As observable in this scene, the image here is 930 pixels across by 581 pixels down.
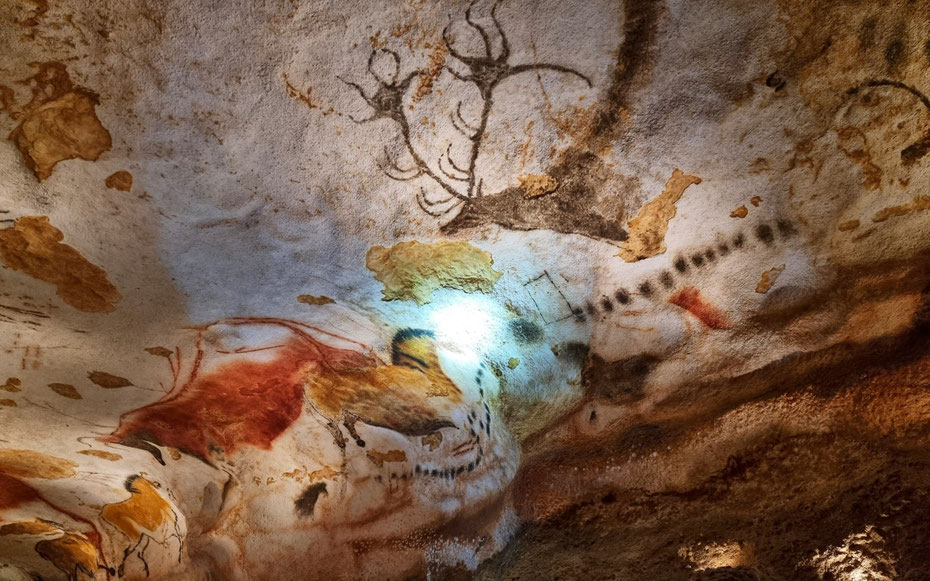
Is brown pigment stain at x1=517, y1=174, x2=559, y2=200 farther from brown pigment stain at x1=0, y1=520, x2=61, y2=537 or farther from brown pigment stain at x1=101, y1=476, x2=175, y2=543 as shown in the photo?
brown pigment stain at x1=0, y1=520, x2=61, y2=537

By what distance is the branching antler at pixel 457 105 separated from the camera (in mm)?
2184

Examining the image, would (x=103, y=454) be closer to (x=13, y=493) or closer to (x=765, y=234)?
(x=13, y=493)

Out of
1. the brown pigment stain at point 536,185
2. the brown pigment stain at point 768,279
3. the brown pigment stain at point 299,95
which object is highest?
the brown pigment stain at point 299,95

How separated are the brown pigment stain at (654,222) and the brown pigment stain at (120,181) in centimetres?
211

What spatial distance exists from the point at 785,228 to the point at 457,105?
4.53ft

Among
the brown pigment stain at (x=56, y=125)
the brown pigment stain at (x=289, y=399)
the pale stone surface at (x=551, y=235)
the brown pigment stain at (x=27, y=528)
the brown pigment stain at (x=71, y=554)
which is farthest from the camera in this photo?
the brown pigment stain at (x=71, y=554)

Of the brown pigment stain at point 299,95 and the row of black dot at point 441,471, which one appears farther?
the row of black dot at point 441,471

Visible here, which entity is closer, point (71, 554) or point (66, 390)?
point (66, 390)

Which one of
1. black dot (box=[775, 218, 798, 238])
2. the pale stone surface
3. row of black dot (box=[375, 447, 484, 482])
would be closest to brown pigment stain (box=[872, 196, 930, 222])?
the pale stone surface

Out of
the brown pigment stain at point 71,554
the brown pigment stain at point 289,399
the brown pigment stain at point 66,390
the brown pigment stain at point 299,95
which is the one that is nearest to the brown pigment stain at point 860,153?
the brown pigment stain at point 299,95

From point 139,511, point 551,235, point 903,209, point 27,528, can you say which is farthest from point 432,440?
point 27,528

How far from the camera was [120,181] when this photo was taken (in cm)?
256

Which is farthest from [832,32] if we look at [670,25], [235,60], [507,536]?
[507,536]

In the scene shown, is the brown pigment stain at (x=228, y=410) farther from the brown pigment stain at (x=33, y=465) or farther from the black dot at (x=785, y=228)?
the black dot at (x=785, y=228)
